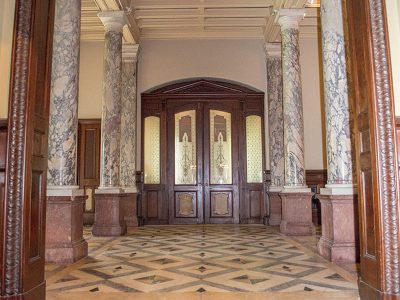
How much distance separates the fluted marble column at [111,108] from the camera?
743 centimetres

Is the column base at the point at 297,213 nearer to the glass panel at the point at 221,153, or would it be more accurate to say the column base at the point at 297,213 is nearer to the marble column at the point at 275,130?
the marble column at the point at 275,130

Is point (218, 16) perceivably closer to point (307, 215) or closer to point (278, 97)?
point (278, 97)

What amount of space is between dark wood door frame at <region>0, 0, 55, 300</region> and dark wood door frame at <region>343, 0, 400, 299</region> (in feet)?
7.44

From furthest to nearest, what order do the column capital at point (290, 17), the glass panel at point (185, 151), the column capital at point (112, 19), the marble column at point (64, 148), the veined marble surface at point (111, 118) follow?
1. the glass panel at point (185, 151)
2. the column capital at point (112, 19)
3. the column capital at point (290, 17)
4. the veined marble surface at point (111, 118)
5. the marble column at point (64, 148)

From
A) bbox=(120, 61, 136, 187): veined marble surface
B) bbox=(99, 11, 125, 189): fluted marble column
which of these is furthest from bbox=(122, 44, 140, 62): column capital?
bbox=(99, 11, 125, 189): fluted marble column

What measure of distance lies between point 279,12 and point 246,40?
8.83 ft

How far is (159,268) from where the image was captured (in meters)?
4.31

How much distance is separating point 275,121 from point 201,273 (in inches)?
236

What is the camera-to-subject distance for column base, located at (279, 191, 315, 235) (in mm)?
7129

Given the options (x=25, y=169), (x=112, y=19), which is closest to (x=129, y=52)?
(x=112, y=19)

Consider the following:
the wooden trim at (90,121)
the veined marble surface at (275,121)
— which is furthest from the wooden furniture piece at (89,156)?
the veined marble surface at (275,121)

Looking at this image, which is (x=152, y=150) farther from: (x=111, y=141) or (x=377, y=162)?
(x=377, y=162)

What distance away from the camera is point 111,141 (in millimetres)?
7488

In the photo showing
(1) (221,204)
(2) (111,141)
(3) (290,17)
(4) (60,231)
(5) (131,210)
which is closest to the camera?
(4) (60,231)
